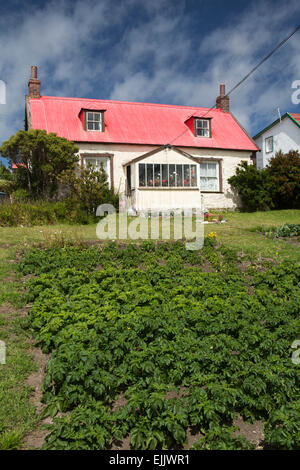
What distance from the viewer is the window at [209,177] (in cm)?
2089

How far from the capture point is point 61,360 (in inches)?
160

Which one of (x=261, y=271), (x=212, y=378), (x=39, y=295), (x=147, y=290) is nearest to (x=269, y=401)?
(x=212, y=378)

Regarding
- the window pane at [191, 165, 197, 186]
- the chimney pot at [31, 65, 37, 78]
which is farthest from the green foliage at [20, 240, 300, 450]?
the chimney pot at [31, 65, 37, 78]

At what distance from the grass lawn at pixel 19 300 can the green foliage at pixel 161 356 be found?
9.4 inches

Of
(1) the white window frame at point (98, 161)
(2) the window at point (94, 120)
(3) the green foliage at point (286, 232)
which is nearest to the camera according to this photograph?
(3) the green foliage at point (286, 232)

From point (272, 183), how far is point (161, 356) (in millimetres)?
17741

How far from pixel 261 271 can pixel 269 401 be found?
4873 mm

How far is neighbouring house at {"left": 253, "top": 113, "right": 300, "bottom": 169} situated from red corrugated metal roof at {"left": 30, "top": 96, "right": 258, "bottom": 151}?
9.58 ft

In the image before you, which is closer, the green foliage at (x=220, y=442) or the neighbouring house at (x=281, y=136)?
the green foliage at (x=220, y=442)

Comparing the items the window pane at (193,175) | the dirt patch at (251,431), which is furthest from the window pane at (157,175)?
the dirt patch at (251,431)

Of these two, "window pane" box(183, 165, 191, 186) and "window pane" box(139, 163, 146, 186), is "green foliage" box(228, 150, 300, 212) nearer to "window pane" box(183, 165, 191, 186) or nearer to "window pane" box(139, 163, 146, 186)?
"window pane" box(183, 165, 191, 186)

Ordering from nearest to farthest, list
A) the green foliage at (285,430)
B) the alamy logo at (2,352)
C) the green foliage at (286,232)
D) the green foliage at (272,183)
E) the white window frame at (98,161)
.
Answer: the green foliage at (285,430)
the alamy logo at (2,352)
the green foliage at (286,232)
the white window frame at (98,161)
the green foliage at (272,183)

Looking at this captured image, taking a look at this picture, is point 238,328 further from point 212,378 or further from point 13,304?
point 13,304

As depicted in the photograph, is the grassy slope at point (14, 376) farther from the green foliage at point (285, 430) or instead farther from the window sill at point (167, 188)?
the window sill at point (167, 188)
